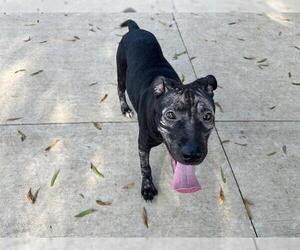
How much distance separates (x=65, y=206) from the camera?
4.42m

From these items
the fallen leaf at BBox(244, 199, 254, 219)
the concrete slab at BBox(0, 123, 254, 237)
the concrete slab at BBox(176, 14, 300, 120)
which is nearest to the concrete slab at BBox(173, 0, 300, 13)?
the concrete slab at BBox(176, 14, 300, 120)

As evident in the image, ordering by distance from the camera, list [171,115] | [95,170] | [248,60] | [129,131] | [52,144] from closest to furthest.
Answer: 1. [171,115]
2. [95,170]
3. [52,144]
4. [129,131]
5. [248,60]

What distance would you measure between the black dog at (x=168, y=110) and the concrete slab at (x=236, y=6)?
13.7 ft

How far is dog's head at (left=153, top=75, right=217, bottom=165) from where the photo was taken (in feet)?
11.2

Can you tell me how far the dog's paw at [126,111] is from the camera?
5680 mm

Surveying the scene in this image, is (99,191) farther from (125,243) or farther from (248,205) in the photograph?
(248,205)

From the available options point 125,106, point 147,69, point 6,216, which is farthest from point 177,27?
point 6,216

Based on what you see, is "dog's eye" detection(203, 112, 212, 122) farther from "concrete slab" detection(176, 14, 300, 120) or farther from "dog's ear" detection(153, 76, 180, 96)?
"concrete slab" detection(176, 14, 300, 120)

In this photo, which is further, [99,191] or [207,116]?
[99,191]

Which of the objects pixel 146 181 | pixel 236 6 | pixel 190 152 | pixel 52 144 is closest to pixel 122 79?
pixel 52 144

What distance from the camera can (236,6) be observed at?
8883mm

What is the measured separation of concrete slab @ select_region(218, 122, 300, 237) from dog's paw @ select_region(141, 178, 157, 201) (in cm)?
96

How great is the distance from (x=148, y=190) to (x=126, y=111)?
4.93 feet

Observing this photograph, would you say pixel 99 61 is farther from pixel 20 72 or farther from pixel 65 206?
pixel 65 206
